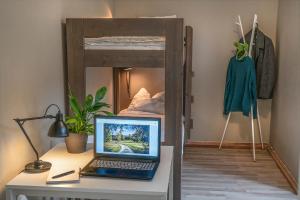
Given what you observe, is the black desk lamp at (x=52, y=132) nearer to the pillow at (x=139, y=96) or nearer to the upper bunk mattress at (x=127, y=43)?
the upper bunk mattress at (x=127, y=43)

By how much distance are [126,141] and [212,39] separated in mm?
3000

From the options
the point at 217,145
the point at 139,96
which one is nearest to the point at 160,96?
the point at 139,96

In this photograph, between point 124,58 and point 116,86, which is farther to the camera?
point 116,86

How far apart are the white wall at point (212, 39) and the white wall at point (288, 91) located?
1.15ft

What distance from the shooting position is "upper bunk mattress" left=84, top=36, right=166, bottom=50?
2727 mm

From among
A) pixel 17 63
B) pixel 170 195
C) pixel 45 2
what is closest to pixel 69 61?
pixel 45 2

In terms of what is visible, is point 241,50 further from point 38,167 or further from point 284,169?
point 38,167

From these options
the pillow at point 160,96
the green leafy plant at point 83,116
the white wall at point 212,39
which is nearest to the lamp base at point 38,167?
the green leafy plant at point 83,116

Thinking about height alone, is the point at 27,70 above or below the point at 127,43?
below

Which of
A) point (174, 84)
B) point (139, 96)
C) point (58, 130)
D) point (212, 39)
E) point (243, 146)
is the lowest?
point (243, 146)

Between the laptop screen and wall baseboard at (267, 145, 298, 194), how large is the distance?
1975 mm

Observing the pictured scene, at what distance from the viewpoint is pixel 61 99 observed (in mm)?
2797

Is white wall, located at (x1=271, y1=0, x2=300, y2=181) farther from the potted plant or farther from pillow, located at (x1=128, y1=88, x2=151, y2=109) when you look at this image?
the potted plant

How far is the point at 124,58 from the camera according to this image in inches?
109
